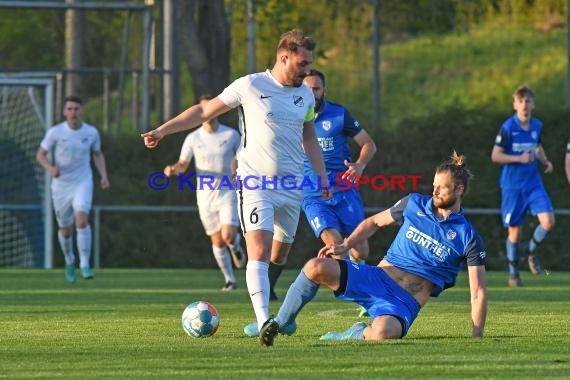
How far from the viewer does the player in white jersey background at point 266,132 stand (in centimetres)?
916

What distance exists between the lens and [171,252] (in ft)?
78.4

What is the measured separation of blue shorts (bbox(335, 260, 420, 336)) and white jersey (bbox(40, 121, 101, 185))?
9.09 metres

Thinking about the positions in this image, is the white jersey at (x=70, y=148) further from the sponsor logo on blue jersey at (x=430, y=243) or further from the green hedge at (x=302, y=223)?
the sponsor logo on blue jersey at (x=430, y=243)

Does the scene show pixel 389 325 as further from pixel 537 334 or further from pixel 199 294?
pixel 199 294

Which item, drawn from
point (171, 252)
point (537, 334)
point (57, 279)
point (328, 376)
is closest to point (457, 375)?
point (328, 376)

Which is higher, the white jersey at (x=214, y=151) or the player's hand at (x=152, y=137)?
the player's hand at (x=152, y=137)

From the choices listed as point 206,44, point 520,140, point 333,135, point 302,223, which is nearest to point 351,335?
point 333,135

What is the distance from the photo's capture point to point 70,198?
17.6 m

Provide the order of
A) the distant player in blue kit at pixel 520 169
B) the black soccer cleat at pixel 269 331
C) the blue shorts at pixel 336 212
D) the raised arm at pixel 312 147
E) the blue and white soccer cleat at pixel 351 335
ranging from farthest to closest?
the distant player in blue kit at pixel 520 169
the blue shorts at pixel 336 212
the raised arm at pixel 312 147
the blue and white soccer cleat at pixel 351 335
the black soccer cleat at pixel 269 331

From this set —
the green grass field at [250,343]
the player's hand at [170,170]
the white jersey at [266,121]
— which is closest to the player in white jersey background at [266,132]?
the white jersey at [266,121]

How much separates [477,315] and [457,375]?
1725 millimetres

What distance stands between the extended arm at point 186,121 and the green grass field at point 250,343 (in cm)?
130

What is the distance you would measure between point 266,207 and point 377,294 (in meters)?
0.94

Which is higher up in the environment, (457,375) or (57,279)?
(457,375)
